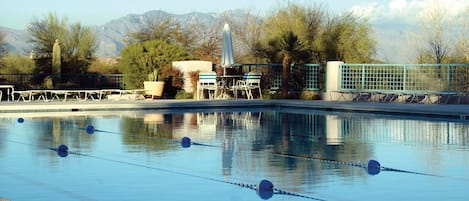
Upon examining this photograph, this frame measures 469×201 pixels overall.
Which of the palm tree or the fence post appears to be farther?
the palm tree

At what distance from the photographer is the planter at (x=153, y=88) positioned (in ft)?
76.0

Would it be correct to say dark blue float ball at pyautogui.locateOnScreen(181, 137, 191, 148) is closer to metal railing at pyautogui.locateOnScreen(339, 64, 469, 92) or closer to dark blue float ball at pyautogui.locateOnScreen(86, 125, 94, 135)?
dark blue float ball at pyautogui.locateOnScreen(86, 125, 94, 135)

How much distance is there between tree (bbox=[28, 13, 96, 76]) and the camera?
28594mm

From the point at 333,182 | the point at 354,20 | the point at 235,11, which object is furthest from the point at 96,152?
the point at 235,11

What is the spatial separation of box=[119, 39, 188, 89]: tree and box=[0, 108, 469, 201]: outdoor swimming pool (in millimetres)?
8626

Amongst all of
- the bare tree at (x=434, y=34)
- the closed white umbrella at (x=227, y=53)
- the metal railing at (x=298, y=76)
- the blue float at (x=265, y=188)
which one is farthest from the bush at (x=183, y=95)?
the blue float at (x=265, y=188)

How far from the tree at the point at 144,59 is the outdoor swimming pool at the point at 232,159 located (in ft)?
28.3

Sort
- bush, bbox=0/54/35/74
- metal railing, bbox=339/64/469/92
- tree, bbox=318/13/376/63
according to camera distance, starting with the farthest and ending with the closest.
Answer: bush, bbox=0/54/35/74, tree, bbox=318/13/376/63, metal railing, bbox=339/64/469/92

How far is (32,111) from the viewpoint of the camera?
18828 mm

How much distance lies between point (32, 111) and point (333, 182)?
12.9 m

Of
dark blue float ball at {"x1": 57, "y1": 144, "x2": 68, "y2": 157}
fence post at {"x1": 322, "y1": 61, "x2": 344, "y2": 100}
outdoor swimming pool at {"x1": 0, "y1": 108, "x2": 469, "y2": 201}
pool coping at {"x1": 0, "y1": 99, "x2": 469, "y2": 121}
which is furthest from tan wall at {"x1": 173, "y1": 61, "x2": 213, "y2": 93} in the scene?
dark blue float ball at {"x1": 57, "y1": 144, "x2": 68, "y2": 157}

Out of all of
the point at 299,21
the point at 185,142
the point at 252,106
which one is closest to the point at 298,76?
the point at 252,106

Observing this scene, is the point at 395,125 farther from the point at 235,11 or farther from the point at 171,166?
the point at 235,11

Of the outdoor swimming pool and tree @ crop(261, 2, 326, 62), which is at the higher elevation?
tree @ crop(261, 2, 326, 62)
